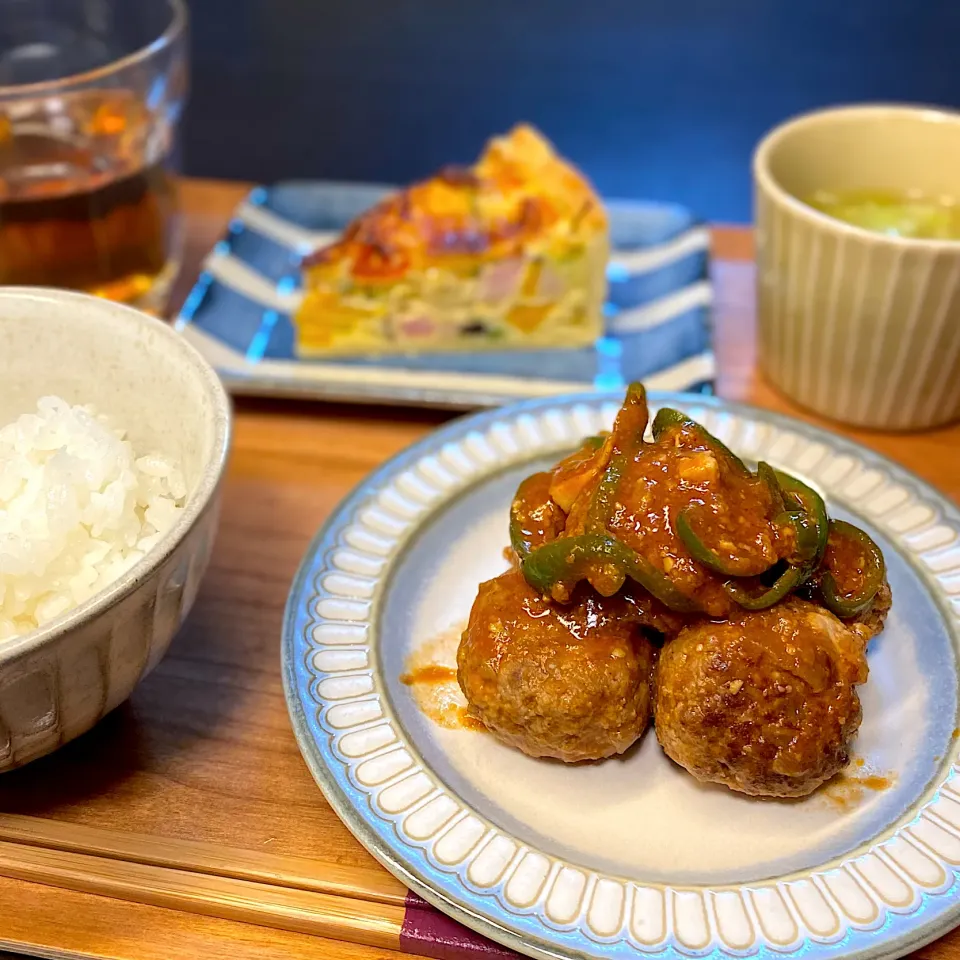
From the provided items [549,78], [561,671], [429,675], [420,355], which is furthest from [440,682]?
[549,78]

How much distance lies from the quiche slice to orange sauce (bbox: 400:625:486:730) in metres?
0.93

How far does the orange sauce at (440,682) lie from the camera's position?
4.42ft

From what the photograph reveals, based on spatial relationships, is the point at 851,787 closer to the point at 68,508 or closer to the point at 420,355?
the point at 68,508

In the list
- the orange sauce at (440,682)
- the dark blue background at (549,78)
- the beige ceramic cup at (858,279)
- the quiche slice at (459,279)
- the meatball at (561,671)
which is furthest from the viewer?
the dark blue background at (549,78)

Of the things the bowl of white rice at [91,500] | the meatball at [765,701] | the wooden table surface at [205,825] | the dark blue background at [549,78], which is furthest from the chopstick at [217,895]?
the dark blue background at [549,78]

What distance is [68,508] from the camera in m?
1.28

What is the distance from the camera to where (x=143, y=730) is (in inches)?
54.9

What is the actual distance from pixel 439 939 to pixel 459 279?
1420mm

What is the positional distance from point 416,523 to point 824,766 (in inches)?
26.6

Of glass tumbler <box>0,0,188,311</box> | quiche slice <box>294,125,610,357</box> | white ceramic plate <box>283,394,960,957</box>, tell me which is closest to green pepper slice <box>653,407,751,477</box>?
white ceramic plate <box>283,394,960,957</box>

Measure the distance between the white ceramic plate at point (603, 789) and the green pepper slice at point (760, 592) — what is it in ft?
Answer: 0.77

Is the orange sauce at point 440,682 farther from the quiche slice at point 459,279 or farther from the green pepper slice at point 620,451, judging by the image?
the quiche slice at point 459,279

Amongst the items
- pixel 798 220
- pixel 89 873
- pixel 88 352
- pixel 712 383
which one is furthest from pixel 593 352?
pixel 89 873

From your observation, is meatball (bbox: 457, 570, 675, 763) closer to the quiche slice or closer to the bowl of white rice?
the bowl of white rice
